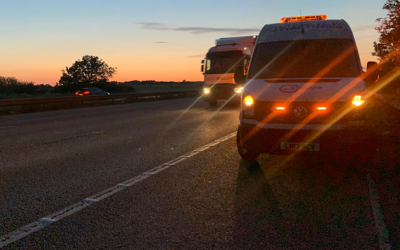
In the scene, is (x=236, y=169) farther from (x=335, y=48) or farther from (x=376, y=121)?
(x=376, y=121)

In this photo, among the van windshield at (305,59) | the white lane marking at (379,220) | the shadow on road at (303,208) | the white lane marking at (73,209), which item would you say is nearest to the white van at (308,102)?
the van windshield at (305,59)

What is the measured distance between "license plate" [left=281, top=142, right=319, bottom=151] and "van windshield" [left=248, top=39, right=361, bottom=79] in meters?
1.43

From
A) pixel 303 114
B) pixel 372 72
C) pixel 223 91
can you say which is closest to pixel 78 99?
pixel 223 91

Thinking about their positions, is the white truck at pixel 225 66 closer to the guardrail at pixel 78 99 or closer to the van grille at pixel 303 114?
the guardrail at pixel 78 99

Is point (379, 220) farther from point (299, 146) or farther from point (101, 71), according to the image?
point (101, 71)

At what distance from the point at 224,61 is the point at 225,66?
0.85 feet

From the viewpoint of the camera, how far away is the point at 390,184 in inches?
212

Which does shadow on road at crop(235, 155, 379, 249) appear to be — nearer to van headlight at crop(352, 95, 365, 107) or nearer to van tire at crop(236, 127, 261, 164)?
van tire at crop(236, 127, 261, 164)

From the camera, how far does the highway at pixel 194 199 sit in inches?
141

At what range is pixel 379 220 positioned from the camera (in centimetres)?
399

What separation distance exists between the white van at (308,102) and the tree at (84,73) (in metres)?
71.3

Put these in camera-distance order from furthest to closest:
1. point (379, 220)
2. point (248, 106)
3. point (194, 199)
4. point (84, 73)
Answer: point (84, 73) < point (248, 106) < point (194, 199) < point (379, 220)

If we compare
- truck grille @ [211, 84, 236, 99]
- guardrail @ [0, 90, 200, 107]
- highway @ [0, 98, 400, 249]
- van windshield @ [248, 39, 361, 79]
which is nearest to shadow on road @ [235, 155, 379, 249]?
highway @ [0, 98, 400, 249]

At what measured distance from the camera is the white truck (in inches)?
770
